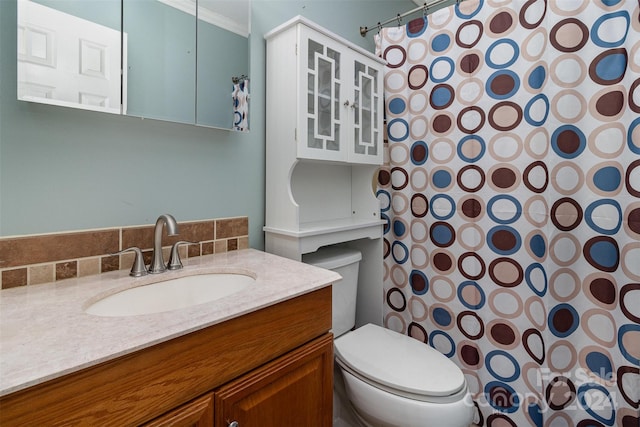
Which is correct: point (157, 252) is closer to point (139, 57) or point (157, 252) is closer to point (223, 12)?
point (139, 57)

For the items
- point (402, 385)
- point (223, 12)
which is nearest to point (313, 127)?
point (223, 12)

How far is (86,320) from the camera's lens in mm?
606

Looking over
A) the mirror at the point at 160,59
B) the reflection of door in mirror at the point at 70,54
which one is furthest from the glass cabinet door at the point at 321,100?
the reflection of door in mirror at the point at 70,54

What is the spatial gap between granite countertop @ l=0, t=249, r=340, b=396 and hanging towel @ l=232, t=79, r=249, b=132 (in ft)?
1.88

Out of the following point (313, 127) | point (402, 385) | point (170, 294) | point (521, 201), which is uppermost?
point (313, 127)

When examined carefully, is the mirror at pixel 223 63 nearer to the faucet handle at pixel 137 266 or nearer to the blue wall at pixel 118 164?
the blue wall at pixel 118 164

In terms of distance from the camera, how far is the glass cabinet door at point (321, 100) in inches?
46.6

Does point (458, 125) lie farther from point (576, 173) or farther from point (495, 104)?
point (576, 173)

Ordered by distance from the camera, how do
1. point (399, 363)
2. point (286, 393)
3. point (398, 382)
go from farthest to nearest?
point (399, 363), point (398, 382), point (286, 393)

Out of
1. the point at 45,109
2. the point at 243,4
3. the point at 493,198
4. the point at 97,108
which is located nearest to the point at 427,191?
the point at 493,198

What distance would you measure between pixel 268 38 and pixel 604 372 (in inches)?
72.6

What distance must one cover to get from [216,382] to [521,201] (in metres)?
1.30

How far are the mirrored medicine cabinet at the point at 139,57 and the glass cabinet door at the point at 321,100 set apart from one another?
9.4 inches

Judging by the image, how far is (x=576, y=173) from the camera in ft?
3.81
